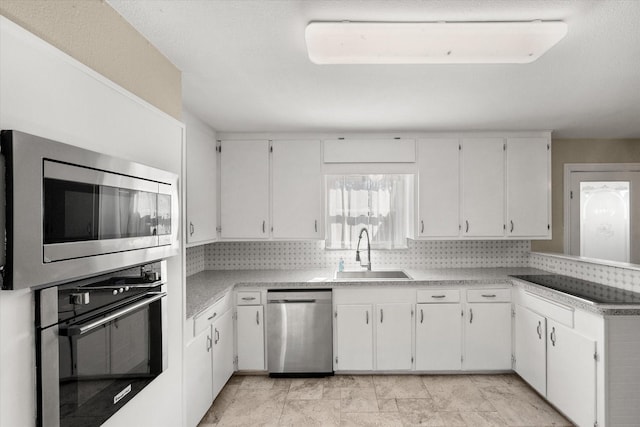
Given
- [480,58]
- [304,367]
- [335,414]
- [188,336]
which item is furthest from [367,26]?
[304,367]

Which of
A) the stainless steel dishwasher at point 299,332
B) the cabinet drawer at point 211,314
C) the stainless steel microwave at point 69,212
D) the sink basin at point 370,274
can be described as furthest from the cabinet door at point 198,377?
the sink basin at point 370,274

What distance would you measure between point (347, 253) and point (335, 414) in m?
1.69

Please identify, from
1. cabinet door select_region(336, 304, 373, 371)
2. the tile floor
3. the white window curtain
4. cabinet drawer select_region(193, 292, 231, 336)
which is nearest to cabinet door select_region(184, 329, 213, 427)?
cabinet drawer select_region(193, 292, 231, 336)

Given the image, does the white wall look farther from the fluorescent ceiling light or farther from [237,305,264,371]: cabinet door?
[237,305,264,371]: cabinet door

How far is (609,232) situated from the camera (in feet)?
13.5

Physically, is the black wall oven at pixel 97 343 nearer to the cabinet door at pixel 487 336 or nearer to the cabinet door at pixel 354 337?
the cabinet door at pixel 354 337

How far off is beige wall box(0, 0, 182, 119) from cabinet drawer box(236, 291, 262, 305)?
70.1 inches

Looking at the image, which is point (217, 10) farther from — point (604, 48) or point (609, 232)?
point (609, 232)

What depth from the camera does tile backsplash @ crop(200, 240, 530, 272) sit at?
4.04 meters

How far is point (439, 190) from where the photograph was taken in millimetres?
3721

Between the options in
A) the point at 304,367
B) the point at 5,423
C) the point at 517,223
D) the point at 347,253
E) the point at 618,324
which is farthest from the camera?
the point at 347,253

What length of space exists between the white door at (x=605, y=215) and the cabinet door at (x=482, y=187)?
44.2 inches

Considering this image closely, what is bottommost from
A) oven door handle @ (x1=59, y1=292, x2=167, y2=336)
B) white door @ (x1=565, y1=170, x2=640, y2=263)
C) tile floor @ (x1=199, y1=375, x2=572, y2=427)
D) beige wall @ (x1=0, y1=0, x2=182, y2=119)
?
tile floor @ (x1=199, y1=375, x2=572, y2=427)

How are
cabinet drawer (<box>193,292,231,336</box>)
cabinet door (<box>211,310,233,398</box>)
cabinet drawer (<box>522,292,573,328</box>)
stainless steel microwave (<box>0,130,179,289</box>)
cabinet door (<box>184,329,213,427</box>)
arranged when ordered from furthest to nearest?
cabinet door (<box>211,310,233,398</box>) < cabinet drawer (<box>522,292,573,328</box>) < cabinet drawer (<box>193,292,231,336</box>) < cabinet door (<box>184,329,213,427</box>) < stainless steel microwave (<box>0,130,179,289</box>)
